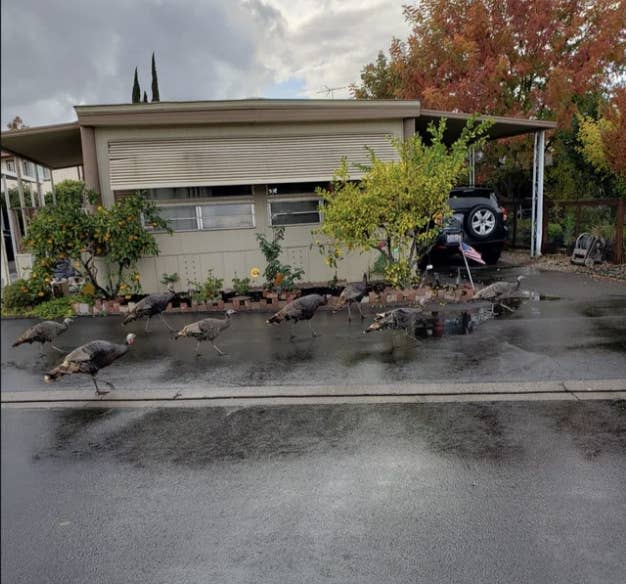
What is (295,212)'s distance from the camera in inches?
474

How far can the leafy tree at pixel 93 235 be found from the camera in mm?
10133

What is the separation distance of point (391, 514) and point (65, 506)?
2.33 meters

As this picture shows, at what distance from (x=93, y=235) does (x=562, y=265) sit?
1156 cm

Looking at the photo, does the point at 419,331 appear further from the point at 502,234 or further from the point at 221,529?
the point at 502,234

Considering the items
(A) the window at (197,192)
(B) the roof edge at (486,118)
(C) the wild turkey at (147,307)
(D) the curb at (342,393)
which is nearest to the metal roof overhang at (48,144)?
(A) the window at (197,192)

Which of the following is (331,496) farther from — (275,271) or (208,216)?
(208,216)

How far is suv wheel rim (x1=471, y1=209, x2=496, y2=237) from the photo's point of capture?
46.2 feet

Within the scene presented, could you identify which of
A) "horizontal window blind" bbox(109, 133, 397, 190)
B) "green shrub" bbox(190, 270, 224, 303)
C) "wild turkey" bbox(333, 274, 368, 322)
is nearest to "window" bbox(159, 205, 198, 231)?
"horizontal window blind" bbox(109, 133, 397, 190)

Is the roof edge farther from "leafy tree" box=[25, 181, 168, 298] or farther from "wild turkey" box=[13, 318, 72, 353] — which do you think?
"wild turkey" box=[13, 318, 72, 353]

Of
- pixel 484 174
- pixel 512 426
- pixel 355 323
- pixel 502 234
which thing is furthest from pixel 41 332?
pixel 484 174

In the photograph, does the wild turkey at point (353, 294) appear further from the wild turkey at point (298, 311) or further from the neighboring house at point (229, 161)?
the neighboring house at point (229, 161)

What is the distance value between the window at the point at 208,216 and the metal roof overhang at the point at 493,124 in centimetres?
451

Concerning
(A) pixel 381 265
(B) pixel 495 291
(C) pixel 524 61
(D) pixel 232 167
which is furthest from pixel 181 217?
(C) pixel 524 61

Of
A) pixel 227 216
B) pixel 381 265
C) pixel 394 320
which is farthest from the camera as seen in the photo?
pixel 227 216
